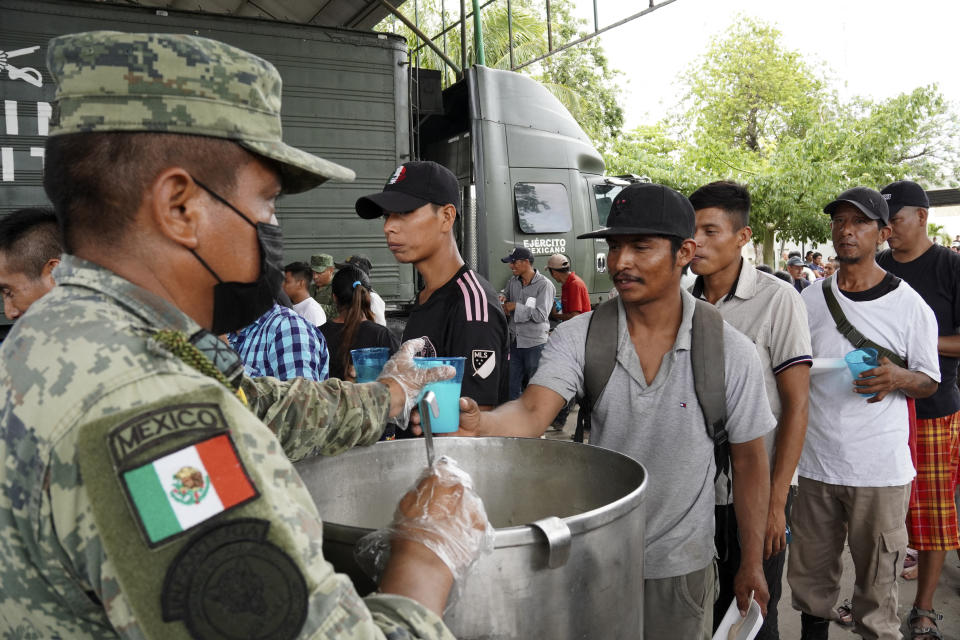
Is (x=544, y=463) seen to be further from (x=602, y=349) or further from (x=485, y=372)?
(x=485, y=372)

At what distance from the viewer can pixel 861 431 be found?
3.09 meters

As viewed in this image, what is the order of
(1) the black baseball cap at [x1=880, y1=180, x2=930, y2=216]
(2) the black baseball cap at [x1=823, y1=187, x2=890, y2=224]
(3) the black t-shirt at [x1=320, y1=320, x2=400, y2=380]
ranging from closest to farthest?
1. (2) the black baseball cap at [x1=823, y1=187, x2=890, y2=224]
2. (1) the black baseball cap at [x1=880, y1=180, x2=930, y2=216]
3. (3) the black t-shirt at [x1=320, y1=320, x2=400, y2=380]

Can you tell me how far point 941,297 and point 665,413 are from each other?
251cm

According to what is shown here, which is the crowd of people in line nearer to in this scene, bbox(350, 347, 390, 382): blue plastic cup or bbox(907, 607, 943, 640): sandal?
bbox(907, 607, 943, 640): sandal

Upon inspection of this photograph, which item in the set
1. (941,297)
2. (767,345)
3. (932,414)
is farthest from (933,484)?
(767,345)

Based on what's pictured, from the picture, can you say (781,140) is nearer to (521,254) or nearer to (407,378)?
(521,254)

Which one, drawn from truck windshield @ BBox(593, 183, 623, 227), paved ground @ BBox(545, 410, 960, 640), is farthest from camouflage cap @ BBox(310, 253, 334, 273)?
truck windshield @ BBox(593, 183, 623, 227)

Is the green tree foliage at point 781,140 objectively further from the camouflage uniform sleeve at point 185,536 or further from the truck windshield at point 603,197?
the camouflage uniform sleeve at point 185,536

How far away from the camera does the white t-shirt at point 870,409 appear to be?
10.1ft

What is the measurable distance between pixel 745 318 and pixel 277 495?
2.24 metres

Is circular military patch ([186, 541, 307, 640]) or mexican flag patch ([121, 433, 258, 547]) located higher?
mexican flag patch ([121, 433, 258, 547])

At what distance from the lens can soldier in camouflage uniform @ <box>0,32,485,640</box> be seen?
2.46ft

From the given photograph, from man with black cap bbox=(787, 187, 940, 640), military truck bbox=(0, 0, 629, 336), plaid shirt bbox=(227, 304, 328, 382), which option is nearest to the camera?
plaid shirt bbox=(227, 304, 328, 382)

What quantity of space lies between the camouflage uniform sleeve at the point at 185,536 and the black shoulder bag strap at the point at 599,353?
4.62 feet
